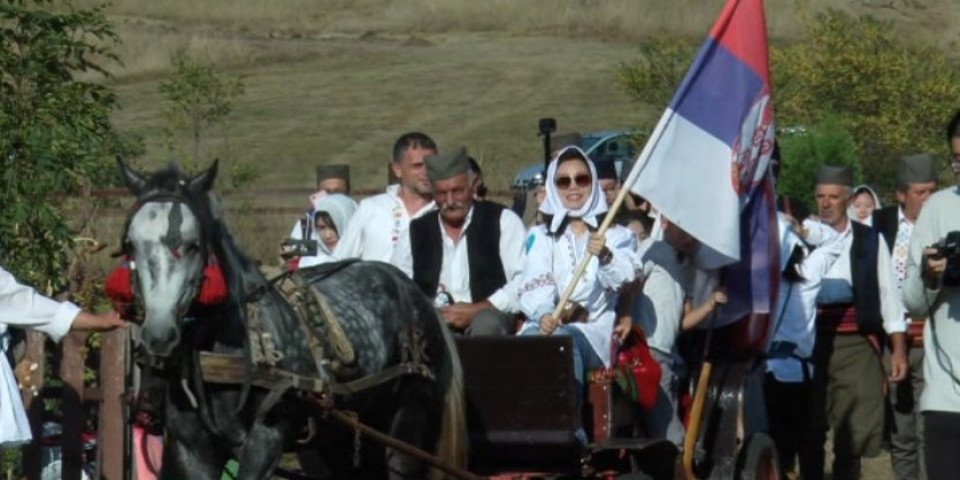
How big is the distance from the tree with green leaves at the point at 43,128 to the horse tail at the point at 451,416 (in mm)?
2631

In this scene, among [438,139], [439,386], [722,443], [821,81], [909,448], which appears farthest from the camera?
[438,139]

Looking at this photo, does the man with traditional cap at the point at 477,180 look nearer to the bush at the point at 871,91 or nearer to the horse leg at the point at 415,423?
the horse leg at the point at 415,423

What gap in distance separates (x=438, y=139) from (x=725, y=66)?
4064cm

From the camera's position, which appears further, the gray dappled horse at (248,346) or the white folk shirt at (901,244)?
the white folk shirt at (901,244)

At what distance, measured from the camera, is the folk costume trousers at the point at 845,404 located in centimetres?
1183

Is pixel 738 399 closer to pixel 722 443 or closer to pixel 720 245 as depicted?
pixel 722 443

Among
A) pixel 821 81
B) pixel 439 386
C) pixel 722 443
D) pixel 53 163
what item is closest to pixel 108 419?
pixel 53 163

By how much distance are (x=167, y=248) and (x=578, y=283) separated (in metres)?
2.57

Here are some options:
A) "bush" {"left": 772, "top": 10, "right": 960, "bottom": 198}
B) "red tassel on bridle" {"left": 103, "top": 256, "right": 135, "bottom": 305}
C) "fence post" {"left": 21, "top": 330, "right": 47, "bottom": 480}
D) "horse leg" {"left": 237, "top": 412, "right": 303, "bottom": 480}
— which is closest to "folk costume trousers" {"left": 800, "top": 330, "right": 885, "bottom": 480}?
"fence post" {"left": 21, "top": 330, "right": 47, "bottom": 480}

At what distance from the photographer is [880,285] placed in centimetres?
Result: 1165

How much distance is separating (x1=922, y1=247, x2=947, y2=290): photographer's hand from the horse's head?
2691 millimetres

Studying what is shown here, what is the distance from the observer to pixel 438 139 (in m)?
50.4

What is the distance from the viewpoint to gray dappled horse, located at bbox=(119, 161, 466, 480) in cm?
762

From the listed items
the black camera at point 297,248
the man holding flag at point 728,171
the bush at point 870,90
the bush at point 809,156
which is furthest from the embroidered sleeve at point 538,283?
the bush at point 870,90
